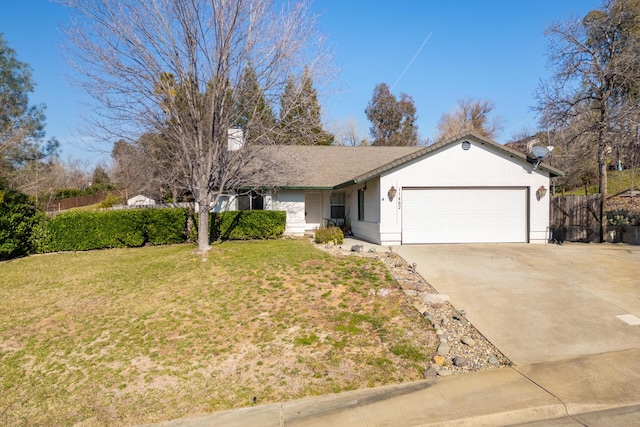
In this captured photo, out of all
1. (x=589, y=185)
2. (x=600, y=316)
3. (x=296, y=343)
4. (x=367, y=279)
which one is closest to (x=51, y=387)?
(x=296, y=343)

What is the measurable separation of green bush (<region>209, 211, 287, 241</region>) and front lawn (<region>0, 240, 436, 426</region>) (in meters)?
4.05

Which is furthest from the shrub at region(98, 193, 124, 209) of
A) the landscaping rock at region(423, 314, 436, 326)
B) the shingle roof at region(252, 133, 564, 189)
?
the landscaping rock at region(423, 314, 436, 326)

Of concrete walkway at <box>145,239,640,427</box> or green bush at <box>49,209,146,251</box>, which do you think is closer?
concrete walkway at <box>145,239,640,427</box>

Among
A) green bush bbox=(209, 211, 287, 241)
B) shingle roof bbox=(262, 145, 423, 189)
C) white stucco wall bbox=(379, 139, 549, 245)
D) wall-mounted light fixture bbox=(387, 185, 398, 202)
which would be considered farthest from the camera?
shingle roof bbox=(262, 145, 423, 189)

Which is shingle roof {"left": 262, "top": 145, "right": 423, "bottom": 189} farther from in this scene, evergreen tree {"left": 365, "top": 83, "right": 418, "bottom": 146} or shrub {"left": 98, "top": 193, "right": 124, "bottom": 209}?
shrub {"left": 98, "top": 193, "right": 124, "bottom": 209}

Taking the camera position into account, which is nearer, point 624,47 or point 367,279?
point 367,279

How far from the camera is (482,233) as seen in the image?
482 inches

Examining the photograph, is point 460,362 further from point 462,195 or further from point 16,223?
point 16,223

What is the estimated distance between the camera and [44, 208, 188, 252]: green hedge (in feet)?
40.0

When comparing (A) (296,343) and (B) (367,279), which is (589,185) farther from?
(A) (296,343)

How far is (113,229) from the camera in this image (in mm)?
12516

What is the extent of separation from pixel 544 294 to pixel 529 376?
10.7ft

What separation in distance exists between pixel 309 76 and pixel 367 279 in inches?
287

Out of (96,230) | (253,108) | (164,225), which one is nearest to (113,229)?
(96,230)
